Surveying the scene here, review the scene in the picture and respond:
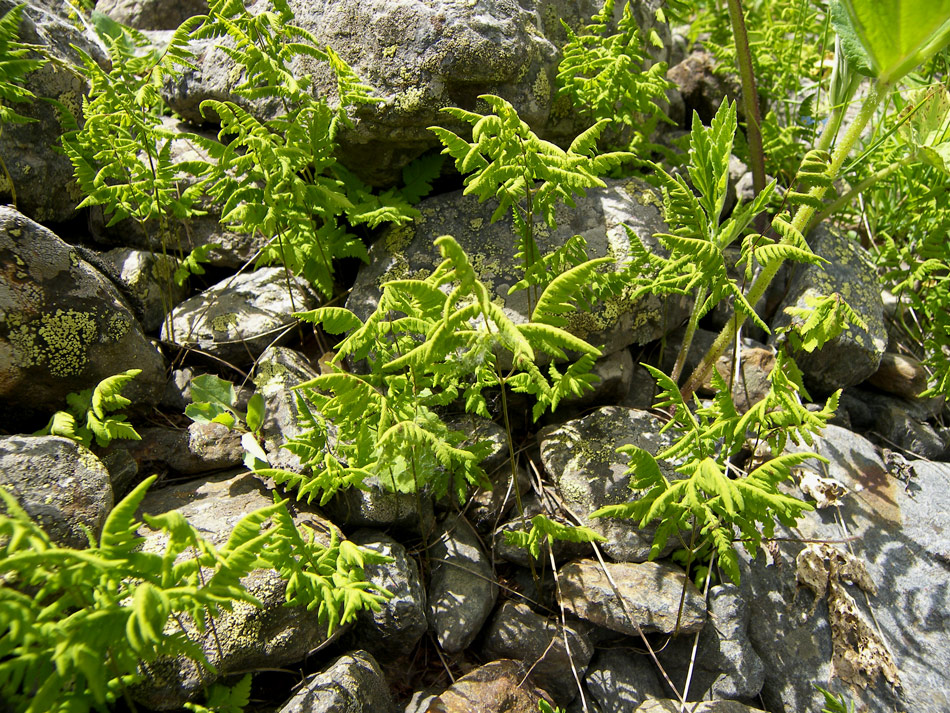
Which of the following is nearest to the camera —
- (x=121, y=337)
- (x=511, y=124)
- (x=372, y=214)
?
(x=511, y=124)

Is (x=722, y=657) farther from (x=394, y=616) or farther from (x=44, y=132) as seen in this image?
(x=44, y=132)

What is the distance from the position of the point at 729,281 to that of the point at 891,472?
199cm

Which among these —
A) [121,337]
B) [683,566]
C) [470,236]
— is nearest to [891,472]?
[683,566]

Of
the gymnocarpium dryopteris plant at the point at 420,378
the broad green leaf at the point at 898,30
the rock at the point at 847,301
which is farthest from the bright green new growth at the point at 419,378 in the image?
the rock at the point at 847,301

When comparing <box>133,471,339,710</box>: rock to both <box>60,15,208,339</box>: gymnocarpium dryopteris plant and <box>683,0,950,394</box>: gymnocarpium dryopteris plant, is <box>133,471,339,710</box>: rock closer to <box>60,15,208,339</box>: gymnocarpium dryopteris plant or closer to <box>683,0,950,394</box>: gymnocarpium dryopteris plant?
<box>60,15,208,339</box>: gymnocarpium dryopteris plant

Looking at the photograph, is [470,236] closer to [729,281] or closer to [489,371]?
[489,371]

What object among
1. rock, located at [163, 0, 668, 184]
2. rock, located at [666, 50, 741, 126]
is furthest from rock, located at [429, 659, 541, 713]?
rock, located at [666, 50, 741, 126]

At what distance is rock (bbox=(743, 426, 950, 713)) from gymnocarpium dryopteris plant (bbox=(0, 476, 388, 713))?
2.19 metres

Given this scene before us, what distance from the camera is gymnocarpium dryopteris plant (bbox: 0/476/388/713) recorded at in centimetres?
188

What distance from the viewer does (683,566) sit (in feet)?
11.1

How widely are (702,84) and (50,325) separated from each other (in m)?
5.17

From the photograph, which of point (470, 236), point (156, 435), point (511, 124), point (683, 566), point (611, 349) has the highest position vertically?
point (511, 124)

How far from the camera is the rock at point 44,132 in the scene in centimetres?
391

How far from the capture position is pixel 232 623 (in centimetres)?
271
